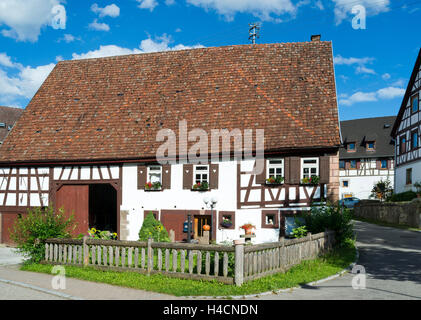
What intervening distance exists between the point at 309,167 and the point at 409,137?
18936mm

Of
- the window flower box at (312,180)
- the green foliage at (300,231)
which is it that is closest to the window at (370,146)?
the window flower box at (312,180)

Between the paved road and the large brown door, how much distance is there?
1257cm

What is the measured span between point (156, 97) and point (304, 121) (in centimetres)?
774

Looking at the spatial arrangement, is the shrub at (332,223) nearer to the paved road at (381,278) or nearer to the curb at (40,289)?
the paved road at (381,278)

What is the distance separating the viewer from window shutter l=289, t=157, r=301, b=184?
57.5 ft

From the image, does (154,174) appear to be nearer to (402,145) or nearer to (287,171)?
(287,171)

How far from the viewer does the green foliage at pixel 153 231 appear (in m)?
15.4

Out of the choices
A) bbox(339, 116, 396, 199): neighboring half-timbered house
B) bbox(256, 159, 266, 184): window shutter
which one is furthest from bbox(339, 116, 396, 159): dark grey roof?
bbox(256, 159, 266, 184): window shutter

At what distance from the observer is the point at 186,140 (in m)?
19.3

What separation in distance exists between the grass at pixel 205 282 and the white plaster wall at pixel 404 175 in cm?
2079

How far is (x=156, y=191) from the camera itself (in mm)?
19281

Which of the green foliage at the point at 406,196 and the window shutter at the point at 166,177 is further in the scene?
the green foliage at the point at 406,196
